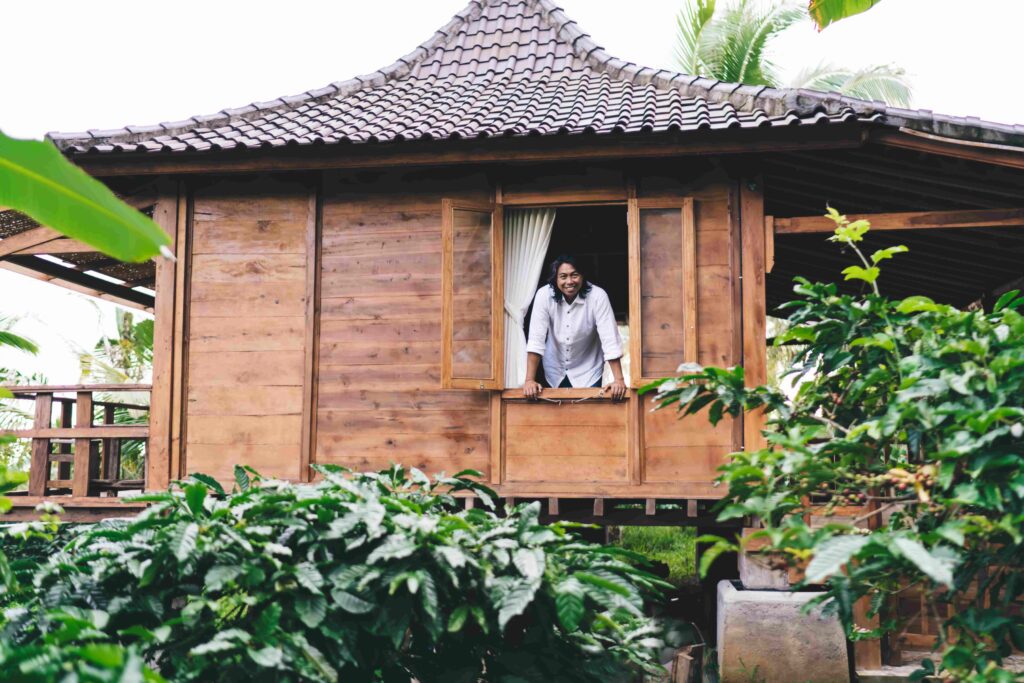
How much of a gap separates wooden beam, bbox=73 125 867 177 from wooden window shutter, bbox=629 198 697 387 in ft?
1.39

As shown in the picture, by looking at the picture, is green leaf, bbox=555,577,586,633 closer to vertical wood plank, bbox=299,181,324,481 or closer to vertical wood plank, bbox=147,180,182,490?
vertical wood plank, bbox=299,181,324,481

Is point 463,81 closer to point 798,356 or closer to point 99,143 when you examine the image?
point 99,143

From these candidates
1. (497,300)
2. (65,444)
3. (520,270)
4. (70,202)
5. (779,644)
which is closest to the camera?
(70,202)

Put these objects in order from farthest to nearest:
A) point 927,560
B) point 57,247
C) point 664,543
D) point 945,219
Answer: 1. point 664,543
2. point 57,247
3. point 945,219
4. point 927,560

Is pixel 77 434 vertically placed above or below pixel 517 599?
above

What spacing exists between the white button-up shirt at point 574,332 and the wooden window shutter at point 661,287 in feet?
1.52

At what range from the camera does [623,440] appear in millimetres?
6203

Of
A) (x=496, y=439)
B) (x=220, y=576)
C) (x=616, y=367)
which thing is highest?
(x=616, y=367)

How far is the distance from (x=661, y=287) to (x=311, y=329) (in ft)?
8.10

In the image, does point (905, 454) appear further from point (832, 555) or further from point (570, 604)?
point (570, 604)

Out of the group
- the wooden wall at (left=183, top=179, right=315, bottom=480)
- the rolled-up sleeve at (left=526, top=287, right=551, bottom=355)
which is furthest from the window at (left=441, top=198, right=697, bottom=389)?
the wooden wall at (left=183, top=179, right=315, bottom=480)

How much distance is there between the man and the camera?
668 cm

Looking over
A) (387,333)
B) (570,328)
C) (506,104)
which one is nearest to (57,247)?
(387,333)

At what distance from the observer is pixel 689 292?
6164mm
